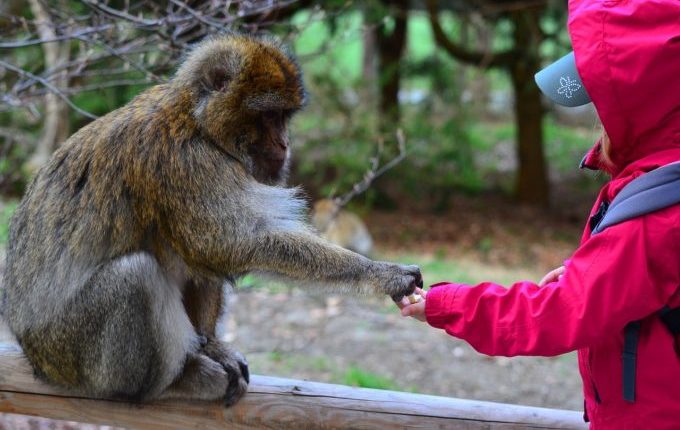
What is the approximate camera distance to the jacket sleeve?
2273 millimetres

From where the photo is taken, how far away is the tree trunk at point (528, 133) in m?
12.1

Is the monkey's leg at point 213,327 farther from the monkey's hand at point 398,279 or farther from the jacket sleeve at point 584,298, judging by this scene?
the jacket sleeve at point 584,298

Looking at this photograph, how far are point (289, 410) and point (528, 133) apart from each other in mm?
10825

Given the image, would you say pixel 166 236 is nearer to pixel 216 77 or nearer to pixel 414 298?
pixel 216 77

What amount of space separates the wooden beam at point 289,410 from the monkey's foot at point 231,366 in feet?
0.13

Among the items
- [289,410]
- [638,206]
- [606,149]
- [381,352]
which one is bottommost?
[381,352]

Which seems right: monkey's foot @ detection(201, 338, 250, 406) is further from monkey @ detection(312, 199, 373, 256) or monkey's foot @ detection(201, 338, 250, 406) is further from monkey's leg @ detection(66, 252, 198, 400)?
monkey @ detection(312, 199, 373, 256)

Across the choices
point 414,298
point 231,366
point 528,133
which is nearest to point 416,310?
point 414,298

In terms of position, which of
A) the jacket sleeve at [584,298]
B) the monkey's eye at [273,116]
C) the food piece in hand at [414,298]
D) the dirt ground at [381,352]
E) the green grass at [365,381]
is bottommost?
the dirt ground at [381,352]

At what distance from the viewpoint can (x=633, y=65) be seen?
2.25m

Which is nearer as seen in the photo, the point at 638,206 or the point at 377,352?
the point at 638,206

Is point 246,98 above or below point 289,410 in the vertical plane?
above

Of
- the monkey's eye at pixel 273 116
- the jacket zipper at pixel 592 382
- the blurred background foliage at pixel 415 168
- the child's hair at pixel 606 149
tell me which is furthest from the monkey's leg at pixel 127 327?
the blurred background foliage at pixel 415 168

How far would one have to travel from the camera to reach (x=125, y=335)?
3.18 meters
